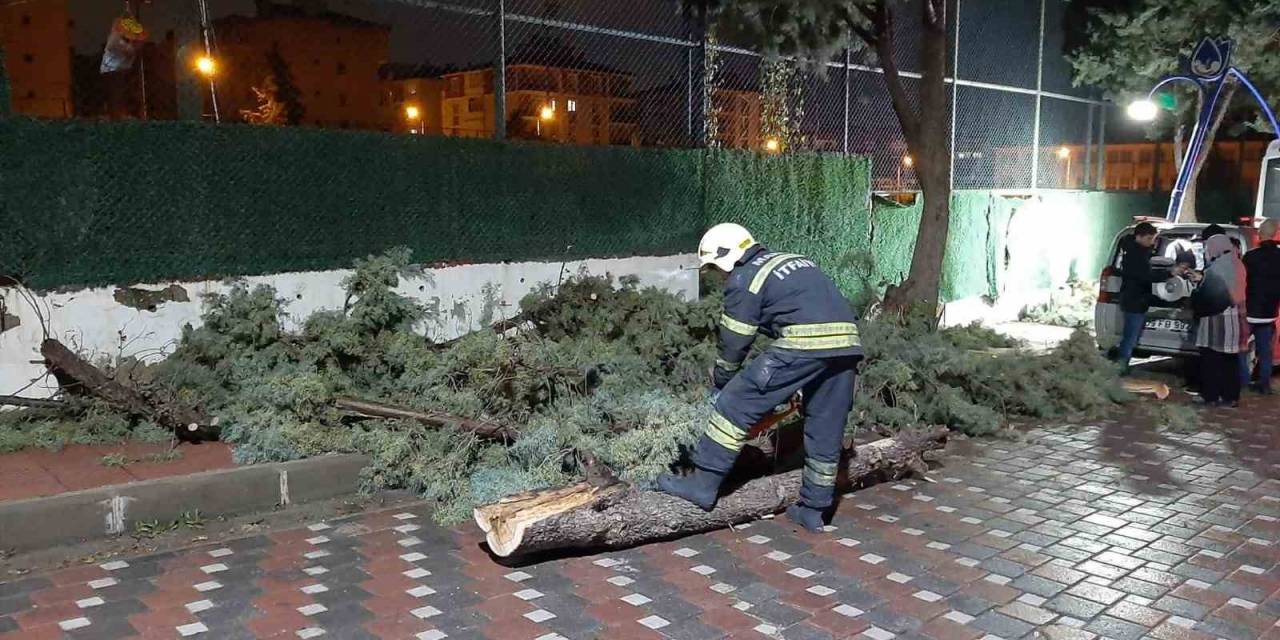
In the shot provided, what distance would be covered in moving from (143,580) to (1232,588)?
526 centimetres

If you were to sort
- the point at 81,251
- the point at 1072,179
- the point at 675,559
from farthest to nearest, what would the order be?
the point at 1072,179, the point at 81,251, the point at 675,559

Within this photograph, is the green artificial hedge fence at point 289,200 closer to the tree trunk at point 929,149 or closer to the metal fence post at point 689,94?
the metal fence post at point 689,94

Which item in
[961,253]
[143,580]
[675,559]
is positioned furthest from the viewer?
[961,253]

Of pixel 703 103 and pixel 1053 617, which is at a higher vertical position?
pixel 703 103

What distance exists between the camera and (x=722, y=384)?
568 cm

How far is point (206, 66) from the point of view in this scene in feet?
25.6

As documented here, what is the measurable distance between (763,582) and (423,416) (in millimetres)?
2577

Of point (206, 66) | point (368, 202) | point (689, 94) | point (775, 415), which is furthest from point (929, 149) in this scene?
point (206, 66)

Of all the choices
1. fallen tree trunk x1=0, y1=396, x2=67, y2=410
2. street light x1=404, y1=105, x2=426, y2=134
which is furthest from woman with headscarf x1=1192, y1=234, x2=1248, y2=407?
fallen tree trunk x1=0, y1=396, x2=67, y2=410

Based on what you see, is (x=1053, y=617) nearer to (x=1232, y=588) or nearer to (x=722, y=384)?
(x=1232, y=588)

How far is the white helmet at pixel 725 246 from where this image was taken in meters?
5.52

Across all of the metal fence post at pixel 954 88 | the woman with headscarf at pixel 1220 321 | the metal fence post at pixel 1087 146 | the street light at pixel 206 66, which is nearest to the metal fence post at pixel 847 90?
the metal fence post at pixel 954 88

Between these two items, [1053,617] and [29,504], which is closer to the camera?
[1053,617]

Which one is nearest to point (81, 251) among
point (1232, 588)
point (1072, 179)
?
point (1232, 588)
